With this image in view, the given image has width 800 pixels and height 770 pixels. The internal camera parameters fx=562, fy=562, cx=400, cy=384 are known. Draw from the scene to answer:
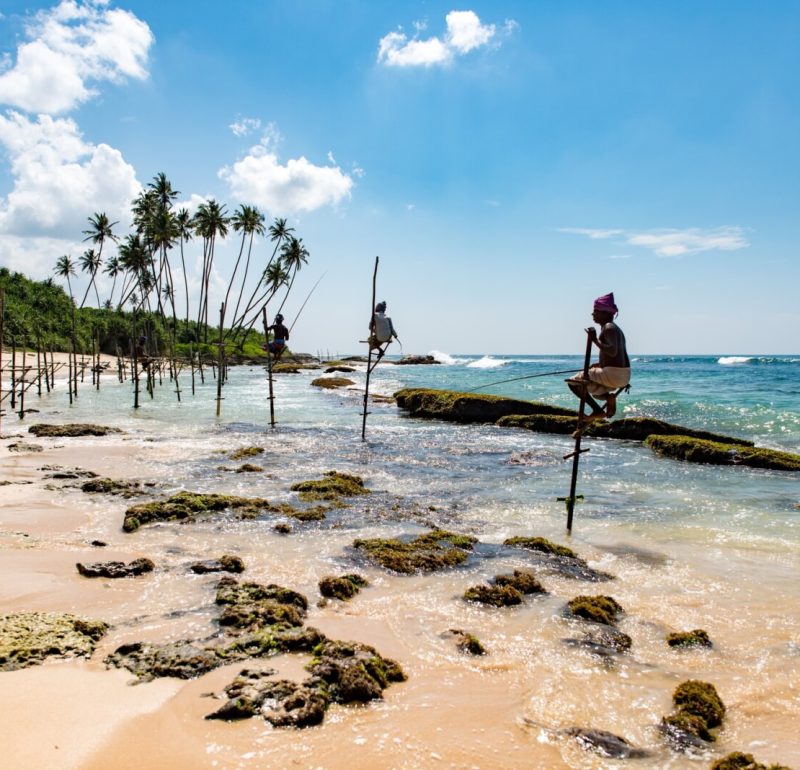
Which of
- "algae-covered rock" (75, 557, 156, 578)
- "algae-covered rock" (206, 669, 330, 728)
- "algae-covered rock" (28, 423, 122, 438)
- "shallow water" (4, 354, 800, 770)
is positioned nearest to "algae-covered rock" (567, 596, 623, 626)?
"shallow water" (4, 354, 800, 770)

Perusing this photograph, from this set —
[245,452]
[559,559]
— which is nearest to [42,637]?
[559,559]

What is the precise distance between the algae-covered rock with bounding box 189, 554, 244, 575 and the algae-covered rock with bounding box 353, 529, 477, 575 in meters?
1.51

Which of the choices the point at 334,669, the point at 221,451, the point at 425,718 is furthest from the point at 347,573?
the point at 221,451

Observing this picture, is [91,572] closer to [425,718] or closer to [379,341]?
[425,718]

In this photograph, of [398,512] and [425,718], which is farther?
[398,512]

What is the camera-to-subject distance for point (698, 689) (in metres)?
3.83

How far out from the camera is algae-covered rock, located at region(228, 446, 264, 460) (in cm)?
1331

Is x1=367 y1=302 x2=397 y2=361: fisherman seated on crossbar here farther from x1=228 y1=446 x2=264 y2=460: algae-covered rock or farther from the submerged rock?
the submerged rock

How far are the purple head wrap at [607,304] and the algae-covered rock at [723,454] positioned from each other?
26.7 ft

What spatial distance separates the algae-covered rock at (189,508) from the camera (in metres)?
7.68

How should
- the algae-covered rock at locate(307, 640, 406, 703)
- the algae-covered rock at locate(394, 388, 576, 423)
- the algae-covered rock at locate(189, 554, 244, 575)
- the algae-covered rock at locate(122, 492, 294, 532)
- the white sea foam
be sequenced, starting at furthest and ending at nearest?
the white sea foam
the algae-covered rock at locate(394, 388, 576, 423)
the algae-covered rock at locate(122, 492, 294, 532)
the algae-covered rock at locate(189, 554, 244, 575)
the algae-covered rock at locate(307, 640, 406, 703)

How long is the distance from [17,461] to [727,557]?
41.8ft

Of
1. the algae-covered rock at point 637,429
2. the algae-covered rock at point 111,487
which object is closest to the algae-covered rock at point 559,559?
the algae-covered rock at point 111,487

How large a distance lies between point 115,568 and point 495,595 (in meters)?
3.80
